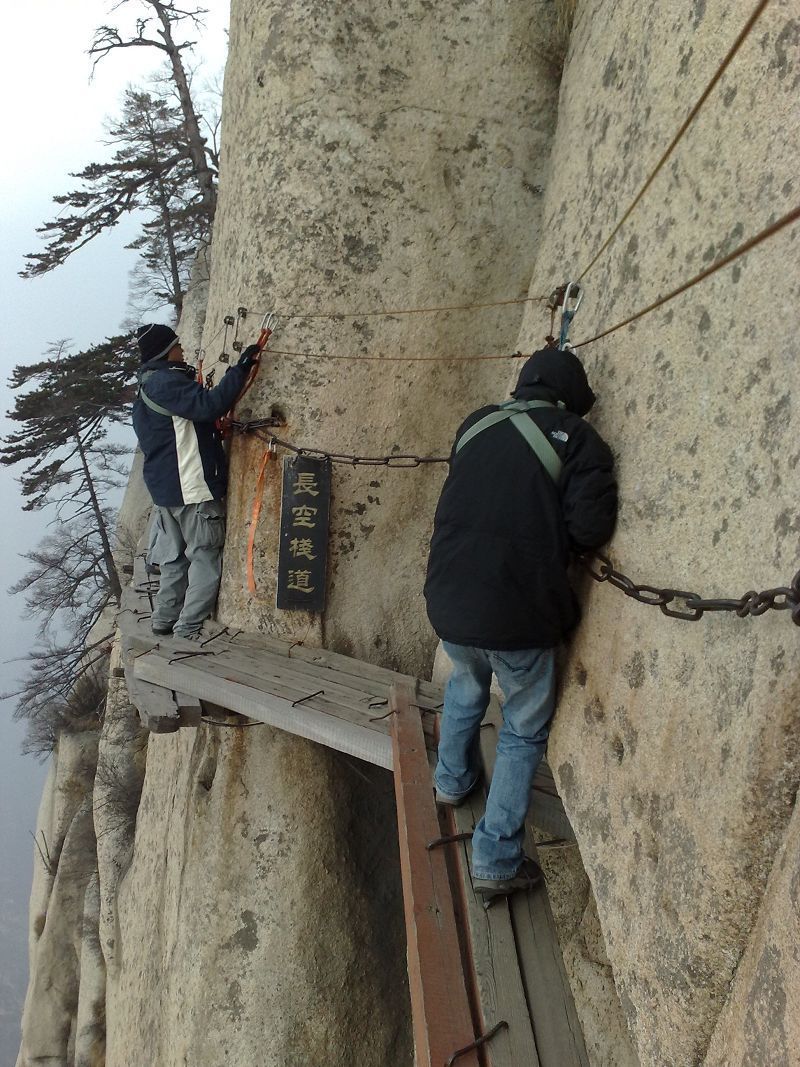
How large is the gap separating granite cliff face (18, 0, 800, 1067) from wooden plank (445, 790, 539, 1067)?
333mm

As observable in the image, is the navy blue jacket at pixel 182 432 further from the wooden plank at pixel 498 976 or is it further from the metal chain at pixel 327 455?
the wooden plank at pixel 498 976

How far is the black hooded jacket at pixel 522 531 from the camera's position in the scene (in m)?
2.53

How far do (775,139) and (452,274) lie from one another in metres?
3.35

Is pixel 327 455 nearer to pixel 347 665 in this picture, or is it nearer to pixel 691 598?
pixel 347 665

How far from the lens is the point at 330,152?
198 inches

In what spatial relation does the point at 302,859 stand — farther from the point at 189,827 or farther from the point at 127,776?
the point at 127,776

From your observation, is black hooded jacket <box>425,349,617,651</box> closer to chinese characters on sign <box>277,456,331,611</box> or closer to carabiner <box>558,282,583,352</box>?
carabiner <box>558,282,583,352</box>

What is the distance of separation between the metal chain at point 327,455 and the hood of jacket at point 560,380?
223 centimetres

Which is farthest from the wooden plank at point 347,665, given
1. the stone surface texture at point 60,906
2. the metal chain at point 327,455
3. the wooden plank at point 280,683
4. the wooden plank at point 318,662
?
the stone surface texture at point 60,906

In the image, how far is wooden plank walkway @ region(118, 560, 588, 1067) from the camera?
2268 mm

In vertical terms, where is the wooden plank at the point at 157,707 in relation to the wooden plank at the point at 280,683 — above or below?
below

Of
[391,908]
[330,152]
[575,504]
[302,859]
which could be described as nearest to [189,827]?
[302,859]

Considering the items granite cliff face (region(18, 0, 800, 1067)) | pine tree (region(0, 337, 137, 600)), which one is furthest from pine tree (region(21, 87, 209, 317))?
granite cliff face (region(18, 0, 800, 1067))

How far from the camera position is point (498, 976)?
240 cm
